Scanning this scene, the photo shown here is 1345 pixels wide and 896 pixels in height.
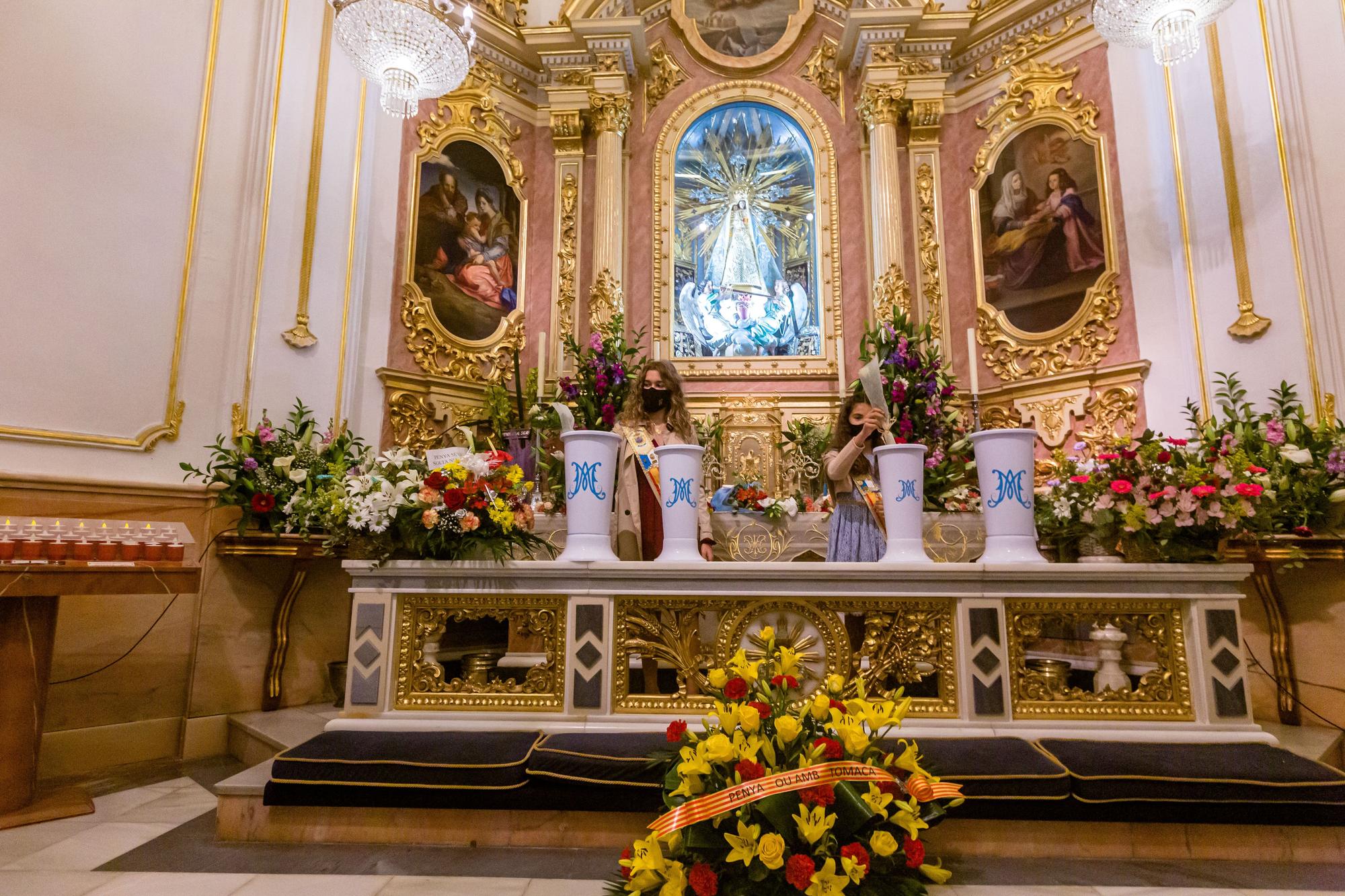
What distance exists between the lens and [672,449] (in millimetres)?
2879

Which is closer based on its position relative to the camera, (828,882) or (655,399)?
(828,882)

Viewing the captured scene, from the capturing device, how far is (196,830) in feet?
8.79

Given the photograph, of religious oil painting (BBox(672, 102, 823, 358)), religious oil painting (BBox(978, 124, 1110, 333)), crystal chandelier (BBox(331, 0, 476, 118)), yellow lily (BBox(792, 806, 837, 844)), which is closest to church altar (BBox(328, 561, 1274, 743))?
yellow lily (BBox(792, 806, 837, 844))

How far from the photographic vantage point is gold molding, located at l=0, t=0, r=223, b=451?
3.94 m

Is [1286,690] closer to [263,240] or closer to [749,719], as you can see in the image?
[749,719]

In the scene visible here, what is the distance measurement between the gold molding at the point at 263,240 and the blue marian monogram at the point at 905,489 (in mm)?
3825

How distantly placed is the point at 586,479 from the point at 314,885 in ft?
5.05

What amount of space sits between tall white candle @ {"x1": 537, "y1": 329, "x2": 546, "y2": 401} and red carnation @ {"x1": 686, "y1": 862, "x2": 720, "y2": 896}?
13.9 feet

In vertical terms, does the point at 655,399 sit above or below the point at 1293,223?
below

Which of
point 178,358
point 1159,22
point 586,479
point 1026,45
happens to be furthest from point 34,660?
point 1026,45

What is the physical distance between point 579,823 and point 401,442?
3.77m

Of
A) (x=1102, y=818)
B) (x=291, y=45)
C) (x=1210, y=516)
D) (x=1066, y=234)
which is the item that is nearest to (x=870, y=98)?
(x=1066, y=234)

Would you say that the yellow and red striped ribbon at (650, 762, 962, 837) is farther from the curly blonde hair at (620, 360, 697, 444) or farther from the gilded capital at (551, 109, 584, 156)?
the gilded capital at (551, 109, 584, 156)

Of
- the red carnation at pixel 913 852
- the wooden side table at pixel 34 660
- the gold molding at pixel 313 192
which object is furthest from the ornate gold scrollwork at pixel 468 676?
the gold molding at pixel 313 192
